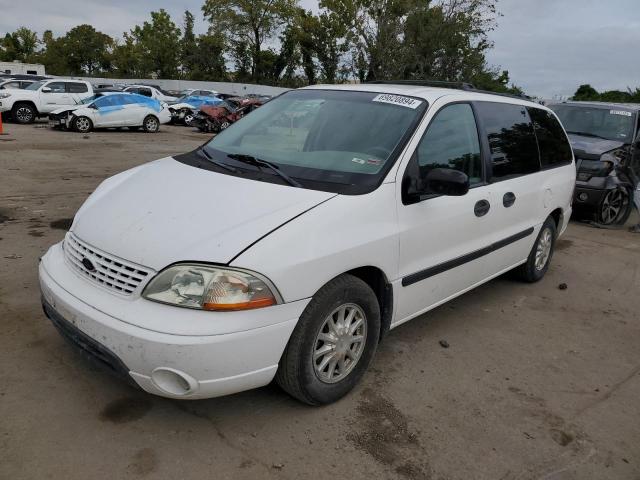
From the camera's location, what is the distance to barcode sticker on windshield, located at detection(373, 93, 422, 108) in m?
3.49

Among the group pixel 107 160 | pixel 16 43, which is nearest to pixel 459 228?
pixel 107 160

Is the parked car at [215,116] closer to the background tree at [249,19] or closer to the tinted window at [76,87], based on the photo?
the tinted window at [76,87]

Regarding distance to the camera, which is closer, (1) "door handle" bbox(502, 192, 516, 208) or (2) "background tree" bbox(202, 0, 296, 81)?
(1) "door handle" bbox(502, 192, 516, 208)

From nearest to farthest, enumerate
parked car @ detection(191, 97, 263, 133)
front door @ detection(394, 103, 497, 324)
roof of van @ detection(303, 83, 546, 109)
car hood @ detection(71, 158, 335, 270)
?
car hood @ detection(71, 158, 335, 270)
front door @ detection(394, 103, 497, 324)
roof of van @ detection(303, 83, 546, 109)
parked car @ detection(191, 97, 263, 133)

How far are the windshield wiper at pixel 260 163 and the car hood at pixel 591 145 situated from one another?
248 inches

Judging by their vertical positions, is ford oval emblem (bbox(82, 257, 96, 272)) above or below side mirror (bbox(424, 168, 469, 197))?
below

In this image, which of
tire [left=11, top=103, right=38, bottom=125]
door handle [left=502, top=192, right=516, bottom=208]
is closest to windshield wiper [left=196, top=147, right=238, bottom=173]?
door handle [left=502, top=192, right=516, bottom=208]

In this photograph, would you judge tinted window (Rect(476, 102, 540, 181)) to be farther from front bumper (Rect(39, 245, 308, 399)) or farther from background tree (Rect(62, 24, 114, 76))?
background tree (Rect(62, 24, 114, 76))

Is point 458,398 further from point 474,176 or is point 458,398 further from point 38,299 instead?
point 38,299

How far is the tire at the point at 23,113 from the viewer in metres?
19.8

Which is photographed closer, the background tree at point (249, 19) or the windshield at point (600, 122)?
the windshield at point (600, 122)

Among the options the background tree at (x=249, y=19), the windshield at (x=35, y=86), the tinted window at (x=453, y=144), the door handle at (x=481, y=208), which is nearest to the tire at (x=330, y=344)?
the tinted window at (x=453, y=144)

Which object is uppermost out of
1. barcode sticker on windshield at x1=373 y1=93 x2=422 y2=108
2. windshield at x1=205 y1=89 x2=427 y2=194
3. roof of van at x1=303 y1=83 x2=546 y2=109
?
roof of van at x1=303 y1=83 x2=546 y2=109

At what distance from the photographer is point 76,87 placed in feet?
66.7
